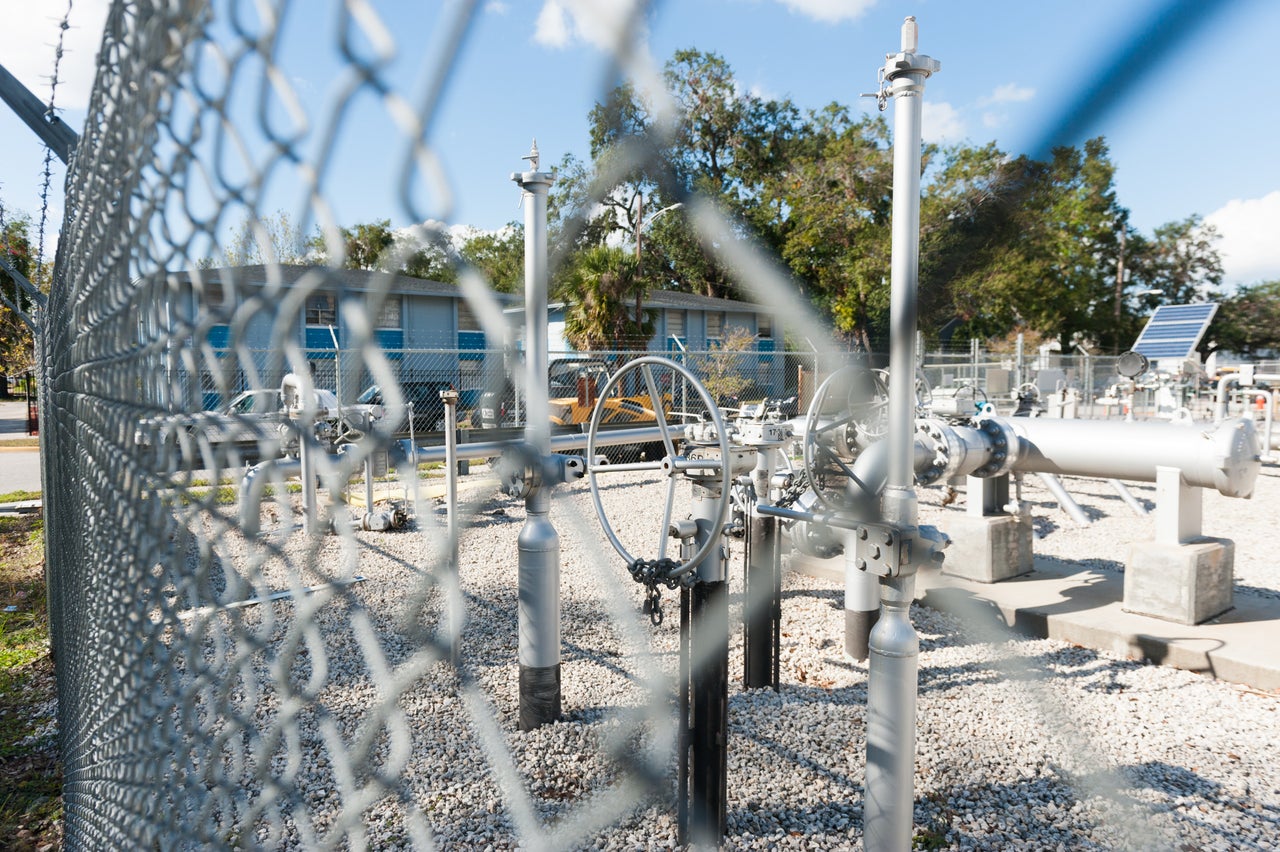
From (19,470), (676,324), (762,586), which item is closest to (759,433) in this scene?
(762,586)

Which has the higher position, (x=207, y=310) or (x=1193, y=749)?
(x=207, y=310)

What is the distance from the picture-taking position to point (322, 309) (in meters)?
0.58

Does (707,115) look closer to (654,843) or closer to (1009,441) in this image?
(654,843)

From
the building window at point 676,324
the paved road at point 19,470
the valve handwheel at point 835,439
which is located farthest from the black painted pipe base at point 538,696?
the building window at point 676,324

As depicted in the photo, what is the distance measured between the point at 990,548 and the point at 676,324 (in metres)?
16.0

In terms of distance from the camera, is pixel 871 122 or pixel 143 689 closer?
pixel 143 689

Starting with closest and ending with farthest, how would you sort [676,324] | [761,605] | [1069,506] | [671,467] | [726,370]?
[671,467]
[761,605]
[1069,506]
[726,370]
[676,324]

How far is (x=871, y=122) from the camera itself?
1277mm

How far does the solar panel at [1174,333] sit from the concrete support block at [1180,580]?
11.0 meters

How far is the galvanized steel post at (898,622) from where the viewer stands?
1778mm

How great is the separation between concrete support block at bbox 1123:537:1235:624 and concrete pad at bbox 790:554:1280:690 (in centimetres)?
7

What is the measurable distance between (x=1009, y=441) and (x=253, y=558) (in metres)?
5.67

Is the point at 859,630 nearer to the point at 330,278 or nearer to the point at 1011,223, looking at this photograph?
the point at 1011,223

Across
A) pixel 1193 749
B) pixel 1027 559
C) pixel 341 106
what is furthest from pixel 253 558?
pixel 1027 559
